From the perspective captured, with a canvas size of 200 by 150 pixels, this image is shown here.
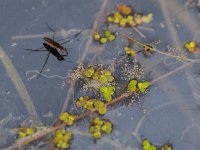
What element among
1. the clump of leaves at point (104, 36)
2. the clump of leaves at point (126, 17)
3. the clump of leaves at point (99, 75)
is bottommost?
the clump of leaves at point (99, 75)

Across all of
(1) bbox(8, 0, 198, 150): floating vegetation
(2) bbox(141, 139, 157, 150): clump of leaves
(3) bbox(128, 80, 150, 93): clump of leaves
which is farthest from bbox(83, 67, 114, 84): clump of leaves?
(2) bbox(141, 139, 157, 150): clump of leaves

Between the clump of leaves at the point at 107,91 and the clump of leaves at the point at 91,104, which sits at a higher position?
the clump of leaves at the point at 107,91

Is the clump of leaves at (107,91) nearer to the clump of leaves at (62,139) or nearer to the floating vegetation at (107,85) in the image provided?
the floating vegetation at (107,85)

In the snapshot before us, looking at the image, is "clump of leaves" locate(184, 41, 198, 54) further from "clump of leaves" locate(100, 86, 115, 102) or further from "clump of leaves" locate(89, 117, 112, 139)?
"clump of leaves" locate(89, 117, 112, 139)

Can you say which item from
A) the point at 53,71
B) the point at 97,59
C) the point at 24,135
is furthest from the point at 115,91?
the point at 24,135

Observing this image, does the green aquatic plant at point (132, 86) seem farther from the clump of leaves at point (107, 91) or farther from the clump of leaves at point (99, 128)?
the clump of leaves at point (99, 128)

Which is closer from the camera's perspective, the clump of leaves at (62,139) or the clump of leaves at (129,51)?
the clump of leaves at (62,139)

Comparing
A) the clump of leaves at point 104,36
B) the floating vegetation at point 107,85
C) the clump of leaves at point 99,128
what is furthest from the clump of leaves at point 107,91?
the clump of leaves at point 104,36

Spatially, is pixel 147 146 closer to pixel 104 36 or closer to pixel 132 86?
pixel 132 86
